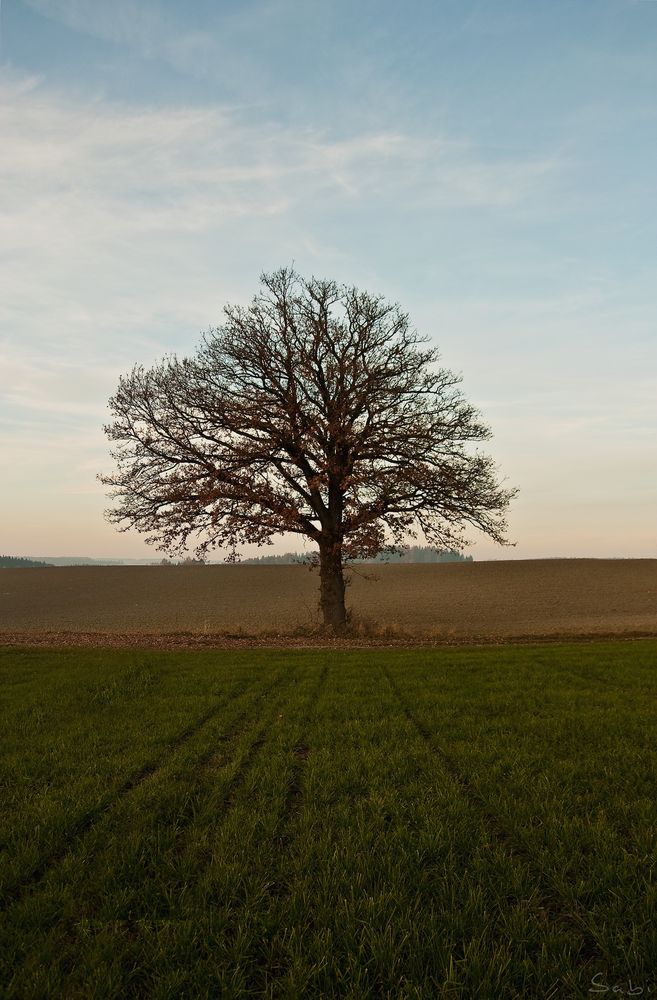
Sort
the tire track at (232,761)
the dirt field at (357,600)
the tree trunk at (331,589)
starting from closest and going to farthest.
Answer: the tire track at (232,761) → the tree trunk at (331,589) → the dirt field at (357,600)

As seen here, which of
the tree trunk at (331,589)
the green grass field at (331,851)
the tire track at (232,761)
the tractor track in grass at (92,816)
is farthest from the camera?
the tree trunk at (331,589)

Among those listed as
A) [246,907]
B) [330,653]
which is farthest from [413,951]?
[330,653]

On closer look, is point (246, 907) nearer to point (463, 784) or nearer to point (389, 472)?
point (463, 784)

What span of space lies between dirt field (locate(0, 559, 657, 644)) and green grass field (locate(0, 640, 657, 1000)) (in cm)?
1412

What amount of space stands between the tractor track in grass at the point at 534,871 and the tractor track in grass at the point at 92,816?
3101 mm

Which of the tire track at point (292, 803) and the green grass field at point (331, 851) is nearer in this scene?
the green grass field at point (331, 851)

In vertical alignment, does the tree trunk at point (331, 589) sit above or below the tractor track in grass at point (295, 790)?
above

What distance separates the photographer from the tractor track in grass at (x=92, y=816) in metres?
4.17

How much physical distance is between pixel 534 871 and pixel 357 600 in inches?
1777

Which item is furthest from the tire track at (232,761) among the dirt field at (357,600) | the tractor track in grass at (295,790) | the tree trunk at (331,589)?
the tree trunk at (331,589)

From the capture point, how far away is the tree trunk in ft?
81.2

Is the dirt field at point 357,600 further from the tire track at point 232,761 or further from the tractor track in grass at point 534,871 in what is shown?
the tractor track in grass at point 534,871

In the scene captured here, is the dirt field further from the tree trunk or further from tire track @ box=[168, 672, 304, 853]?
tire track @ box=[168, 672, 304, 853]

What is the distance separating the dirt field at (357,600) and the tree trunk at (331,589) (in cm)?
91
